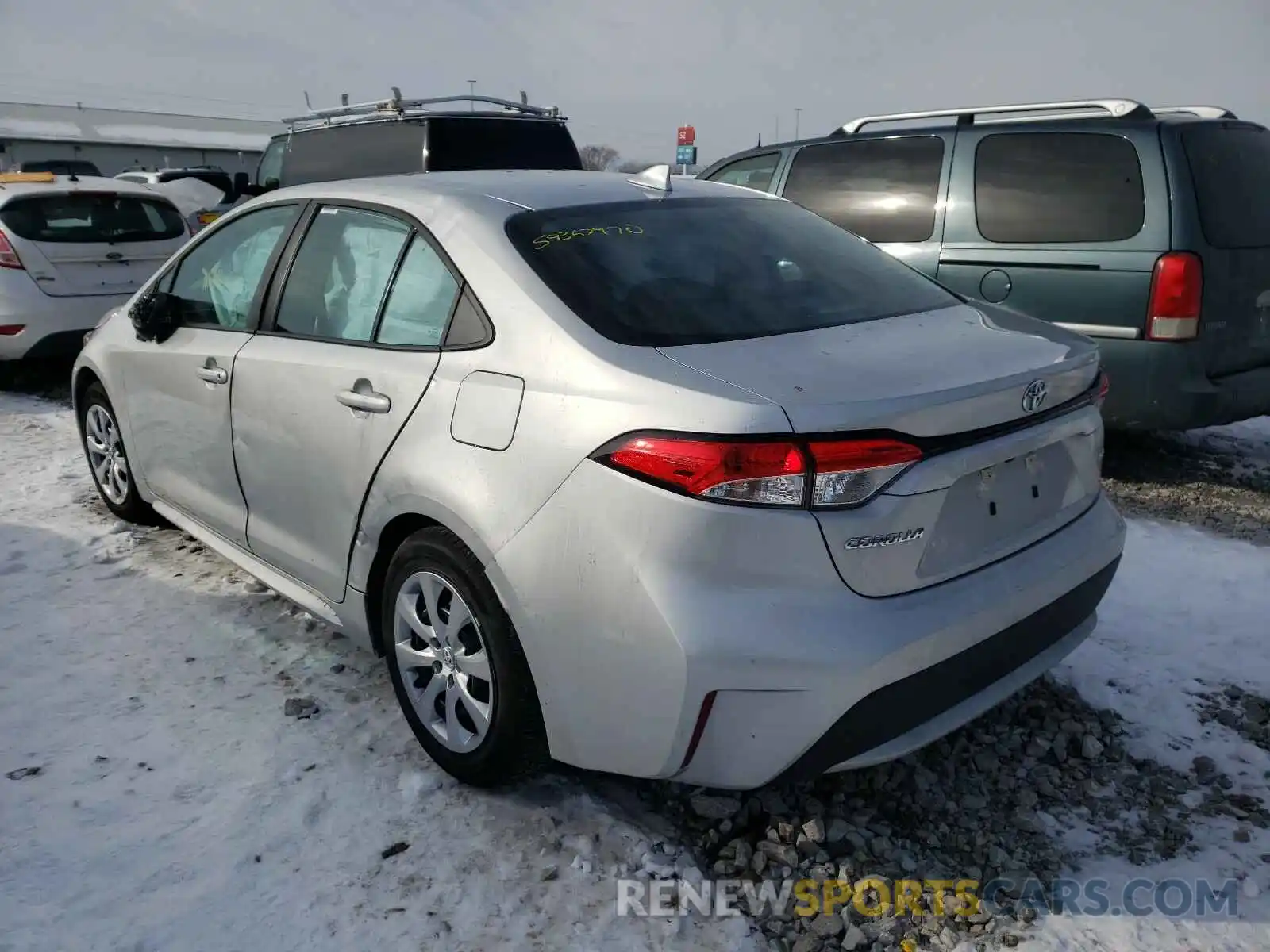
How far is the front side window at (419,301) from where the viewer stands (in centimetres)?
261

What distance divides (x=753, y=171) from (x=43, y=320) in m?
5.13

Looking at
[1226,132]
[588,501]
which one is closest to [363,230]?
[588,501]

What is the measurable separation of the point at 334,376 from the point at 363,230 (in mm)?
494

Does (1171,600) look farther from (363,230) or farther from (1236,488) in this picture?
(363,230)

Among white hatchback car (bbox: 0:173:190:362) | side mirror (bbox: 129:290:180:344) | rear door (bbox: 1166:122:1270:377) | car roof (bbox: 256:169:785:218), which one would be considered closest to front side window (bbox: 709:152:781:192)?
rear door (bbox: 1166:122:1270:377)

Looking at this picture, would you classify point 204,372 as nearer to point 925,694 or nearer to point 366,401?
point 366,401

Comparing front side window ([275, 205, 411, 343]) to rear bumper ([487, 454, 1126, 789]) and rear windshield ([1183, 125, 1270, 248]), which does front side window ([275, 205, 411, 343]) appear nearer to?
rear bumper ([487, 454, 1126, 789])

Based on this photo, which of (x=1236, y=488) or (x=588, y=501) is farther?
(x=1236, y=488)

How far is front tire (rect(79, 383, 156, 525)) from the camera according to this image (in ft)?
14.5

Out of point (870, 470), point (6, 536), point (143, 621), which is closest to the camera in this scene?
point (870, 470)

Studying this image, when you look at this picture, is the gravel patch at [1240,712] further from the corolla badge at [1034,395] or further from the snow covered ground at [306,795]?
the corolla badge at [1034,395]

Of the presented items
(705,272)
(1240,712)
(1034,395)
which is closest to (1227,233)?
(1240,712)

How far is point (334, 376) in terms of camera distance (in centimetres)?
285

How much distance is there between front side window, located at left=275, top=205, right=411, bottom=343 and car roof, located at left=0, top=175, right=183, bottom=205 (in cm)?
518
